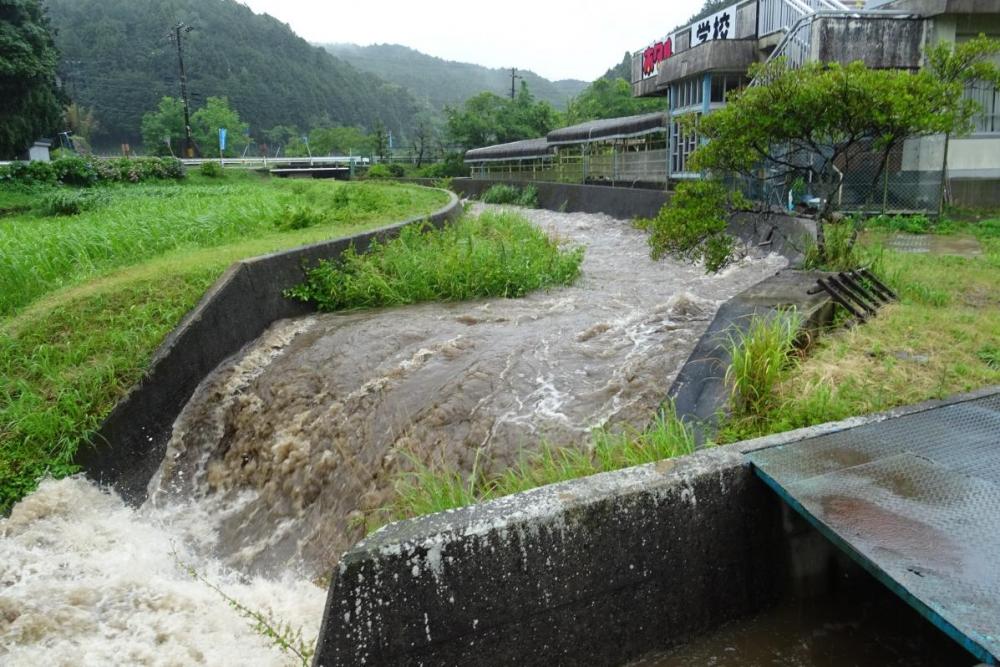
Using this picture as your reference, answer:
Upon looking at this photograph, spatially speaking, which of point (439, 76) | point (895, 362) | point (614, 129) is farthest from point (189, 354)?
point (439, 76)

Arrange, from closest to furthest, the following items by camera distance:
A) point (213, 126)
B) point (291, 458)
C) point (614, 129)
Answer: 1. point (291, 458)
2. point (614, 129)
3. point (213, 126)

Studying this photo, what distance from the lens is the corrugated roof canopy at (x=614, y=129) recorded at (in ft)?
82.9

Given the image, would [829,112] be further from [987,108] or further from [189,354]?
[987,108]

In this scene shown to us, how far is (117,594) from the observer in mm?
4688

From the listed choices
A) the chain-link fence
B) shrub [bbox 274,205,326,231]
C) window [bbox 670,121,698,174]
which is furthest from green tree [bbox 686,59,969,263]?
window [bbox 670,121,698,174]

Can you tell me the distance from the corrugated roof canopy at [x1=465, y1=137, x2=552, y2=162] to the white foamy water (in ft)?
108

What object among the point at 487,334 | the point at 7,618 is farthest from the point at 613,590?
the point at 487,334

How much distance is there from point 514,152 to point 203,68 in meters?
66.0

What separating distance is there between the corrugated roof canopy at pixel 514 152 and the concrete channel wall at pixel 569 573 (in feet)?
113

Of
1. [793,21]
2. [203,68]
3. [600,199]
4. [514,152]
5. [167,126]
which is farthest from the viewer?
[203,68]

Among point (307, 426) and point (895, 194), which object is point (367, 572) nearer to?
point (307, 426)

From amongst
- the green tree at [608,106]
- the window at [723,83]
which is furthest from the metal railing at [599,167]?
the green tree at [608,106]

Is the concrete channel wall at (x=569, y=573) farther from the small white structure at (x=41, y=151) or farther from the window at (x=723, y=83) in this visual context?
the small white structure at (x=41, y=151)

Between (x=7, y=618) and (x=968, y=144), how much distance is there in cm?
1736
